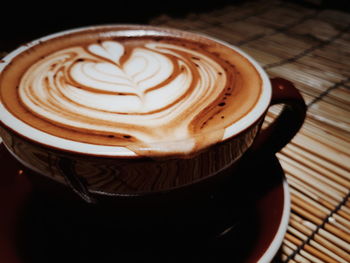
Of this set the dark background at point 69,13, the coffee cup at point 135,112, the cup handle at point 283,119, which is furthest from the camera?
the dark background at point 69,13

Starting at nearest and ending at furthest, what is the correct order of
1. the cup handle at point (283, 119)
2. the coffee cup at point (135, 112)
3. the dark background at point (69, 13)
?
the coffee cup at point (135, 112) < the cup handle at point (283, 119) < the dark background at point (69, 13)

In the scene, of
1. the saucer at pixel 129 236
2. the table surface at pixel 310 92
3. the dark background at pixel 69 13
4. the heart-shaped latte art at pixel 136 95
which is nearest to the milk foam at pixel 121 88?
the heart-shaped latte art at pixel 136 95

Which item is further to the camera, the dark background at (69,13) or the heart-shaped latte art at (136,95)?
the dark background at (69,13)

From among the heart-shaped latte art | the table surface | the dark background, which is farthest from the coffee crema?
the dark background

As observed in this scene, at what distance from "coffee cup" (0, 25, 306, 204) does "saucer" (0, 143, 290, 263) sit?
0.09 meters

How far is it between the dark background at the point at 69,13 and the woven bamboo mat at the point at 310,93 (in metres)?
0.10

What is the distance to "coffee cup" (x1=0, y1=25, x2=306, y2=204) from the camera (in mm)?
379

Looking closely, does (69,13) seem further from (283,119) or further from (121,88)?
(283,119)

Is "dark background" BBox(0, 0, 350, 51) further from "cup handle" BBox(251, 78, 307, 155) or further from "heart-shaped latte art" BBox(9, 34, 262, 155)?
"cup handle" BBox(251, 78, 307, 155)

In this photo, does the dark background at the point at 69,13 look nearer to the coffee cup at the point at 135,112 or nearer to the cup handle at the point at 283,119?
the coffee cup at the point at 135,112

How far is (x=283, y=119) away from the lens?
0.58 m

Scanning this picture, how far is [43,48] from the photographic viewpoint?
61 centimetres

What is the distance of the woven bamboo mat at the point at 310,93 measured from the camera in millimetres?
594

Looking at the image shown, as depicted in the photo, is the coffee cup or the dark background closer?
the coffee cup
